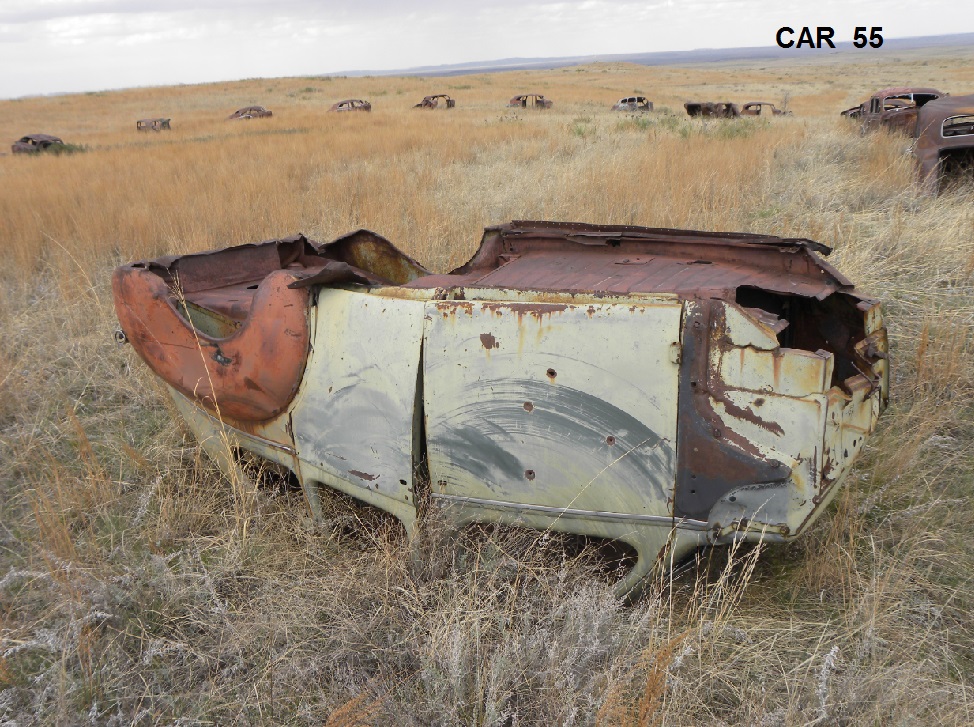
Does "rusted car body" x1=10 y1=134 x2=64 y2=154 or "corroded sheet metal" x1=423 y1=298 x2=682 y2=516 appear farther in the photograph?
"rusted car body" x1=10 y1=134 x2=64 y2=154

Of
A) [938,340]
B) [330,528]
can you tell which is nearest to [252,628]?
[330,528]

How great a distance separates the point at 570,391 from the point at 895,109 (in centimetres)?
1165

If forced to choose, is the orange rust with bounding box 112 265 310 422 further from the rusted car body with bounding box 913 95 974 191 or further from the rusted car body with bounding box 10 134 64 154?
the rusted car body with bounding box 10 134 64 154

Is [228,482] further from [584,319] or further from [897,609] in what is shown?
[897,609]

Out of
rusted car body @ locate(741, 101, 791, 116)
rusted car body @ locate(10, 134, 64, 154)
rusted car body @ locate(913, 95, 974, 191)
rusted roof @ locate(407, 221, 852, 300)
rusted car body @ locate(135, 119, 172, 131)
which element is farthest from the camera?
rusted car body @ locate(135, 119, 172, 131)

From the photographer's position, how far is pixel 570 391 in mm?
2299

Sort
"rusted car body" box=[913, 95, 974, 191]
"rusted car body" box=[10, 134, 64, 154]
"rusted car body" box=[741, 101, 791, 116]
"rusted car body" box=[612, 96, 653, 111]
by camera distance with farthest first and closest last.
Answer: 1. "rusted car body" box=[612, 96, 653, 111]
2. "rusted car body" box=[741, 101, 791, 116]
3. "rusted car body" box=[10, 134, 64, 154]
4. "rusted car body" box=[913, 95, 974, 191]

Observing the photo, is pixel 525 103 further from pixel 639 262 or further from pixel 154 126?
pixel 639 262

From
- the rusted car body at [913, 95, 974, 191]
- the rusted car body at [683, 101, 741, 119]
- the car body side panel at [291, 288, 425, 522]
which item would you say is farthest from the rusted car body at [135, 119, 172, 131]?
the car body side panel at [291, 288, 425, 522]

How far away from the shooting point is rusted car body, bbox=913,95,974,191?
7.16 m

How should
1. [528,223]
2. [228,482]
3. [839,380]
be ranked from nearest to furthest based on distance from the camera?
[839,380]
[228,482]
[528,223]

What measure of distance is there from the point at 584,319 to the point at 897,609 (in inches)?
59.0

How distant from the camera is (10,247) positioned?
730 centimetres

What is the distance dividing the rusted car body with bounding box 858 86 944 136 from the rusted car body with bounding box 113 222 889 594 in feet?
30.5
